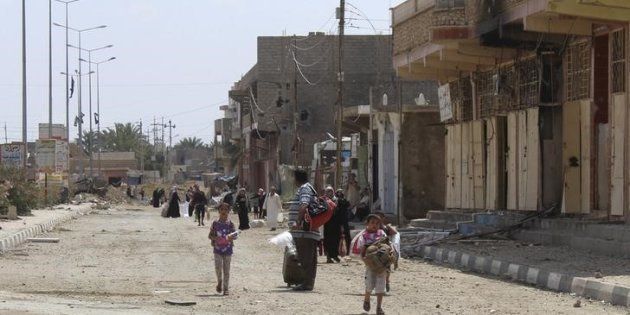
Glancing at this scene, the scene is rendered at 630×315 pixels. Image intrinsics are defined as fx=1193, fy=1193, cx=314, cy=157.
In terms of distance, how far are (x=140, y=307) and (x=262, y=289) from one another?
3161 millimetres

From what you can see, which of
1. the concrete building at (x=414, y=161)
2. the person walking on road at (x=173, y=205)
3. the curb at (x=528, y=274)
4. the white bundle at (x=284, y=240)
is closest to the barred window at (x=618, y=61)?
the curb at (x=528, y=274)

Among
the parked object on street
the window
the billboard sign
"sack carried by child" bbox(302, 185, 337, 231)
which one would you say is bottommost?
the parked object on street

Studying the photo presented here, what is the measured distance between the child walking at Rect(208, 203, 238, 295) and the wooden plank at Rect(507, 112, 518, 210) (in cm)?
1302

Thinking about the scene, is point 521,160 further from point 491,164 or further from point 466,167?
point 466,167

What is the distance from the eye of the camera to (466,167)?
106 feet

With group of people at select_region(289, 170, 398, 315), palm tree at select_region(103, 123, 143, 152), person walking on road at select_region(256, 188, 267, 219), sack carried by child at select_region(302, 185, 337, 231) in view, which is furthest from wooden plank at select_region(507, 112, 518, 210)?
palm tree at select_region(103, 123, 143, 152)

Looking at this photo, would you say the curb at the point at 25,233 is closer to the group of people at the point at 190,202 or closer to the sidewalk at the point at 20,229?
the sidewalk at the point at 20,229

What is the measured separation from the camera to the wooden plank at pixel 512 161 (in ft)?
90.6

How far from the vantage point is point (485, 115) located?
30.7 meters

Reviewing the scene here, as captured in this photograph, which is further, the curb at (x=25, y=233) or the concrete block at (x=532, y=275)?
the curb at (x=25, y=233)

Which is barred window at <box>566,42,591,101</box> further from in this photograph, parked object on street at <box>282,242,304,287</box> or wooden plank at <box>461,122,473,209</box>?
parked object on street at <box>282,242,304,287</box>

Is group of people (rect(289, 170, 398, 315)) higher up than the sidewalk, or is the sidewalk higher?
group of people (rect(289, 170, 398, 315))

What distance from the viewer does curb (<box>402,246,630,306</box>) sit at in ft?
48.9

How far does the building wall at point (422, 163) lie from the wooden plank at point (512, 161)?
10.0 meters
